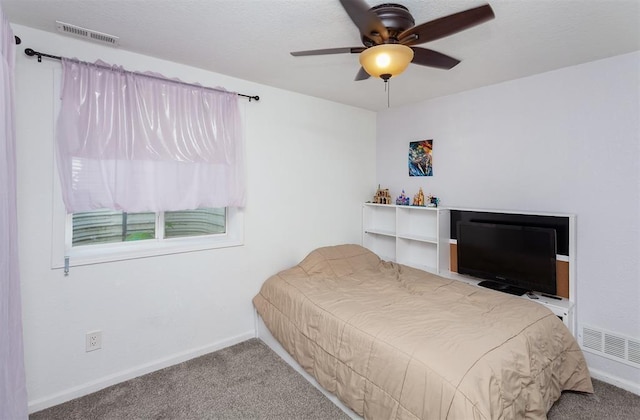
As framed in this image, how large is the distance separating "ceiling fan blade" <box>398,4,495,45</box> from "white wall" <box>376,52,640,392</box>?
5.35 feet

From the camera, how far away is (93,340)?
86.2 inches

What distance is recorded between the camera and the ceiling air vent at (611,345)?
7.22ft

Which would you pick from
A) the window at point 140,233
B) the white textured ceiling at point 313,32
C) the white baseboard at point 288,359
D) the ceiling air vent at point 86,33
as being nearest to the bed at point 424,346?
the white baseboard at point 288,359

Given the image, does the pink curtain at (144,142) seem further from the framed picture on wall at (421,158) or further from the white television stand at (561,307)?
the white television stand at (561,307)

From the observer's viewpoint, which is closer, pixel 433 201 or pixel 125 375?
pixel 125 375

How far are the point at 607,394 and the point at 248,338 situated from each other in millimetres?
2756

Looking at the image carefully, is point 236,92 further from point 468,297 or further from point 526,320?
point 526,320

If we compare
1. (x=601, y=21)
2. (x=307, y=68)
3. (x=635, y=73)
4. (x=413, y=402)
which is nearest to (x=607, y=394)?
(x=413, y=402)

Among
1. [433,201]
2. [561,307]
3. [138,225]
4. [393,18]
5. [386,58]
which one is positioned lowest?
[561,307]

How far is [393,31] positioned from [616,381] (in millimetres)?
2853

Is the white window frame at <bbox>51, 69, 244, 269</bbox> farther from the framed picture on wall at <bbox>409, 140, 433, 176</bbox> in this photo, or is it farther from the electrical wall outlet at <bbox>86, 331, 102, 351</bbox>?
the framed picture on wall at <bbox>409, 140, 433, 176</bbox>

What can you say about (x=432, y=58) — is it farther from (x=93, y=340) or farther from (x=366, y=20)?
(x=93, y=340)

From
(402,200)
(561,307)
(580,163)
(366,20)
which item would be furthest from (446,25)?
(402,200)

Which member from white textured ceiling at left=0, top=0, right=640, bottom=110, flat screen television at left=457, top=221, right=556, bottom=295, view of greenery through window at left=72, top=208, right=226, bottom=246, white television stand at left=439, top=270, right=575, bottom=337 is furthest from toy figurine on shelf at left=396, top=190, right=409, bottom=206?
view of greenery through window at left=72, top=208, right=226, bottom=246
